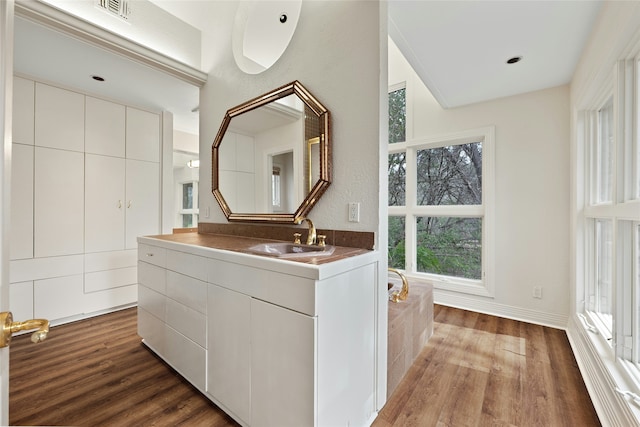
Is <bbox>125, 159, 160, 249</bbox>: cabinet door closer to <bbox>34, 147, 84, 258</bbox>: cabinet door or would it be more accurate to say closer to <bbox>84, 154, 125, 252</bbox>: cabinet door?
<bbox>84, 154, 125, 252</bbox>: cabinet door

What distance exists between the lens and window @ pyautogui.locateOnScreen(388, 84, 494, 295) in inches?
124

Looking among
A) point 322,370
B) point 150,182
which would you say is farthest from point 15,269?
point 322,370

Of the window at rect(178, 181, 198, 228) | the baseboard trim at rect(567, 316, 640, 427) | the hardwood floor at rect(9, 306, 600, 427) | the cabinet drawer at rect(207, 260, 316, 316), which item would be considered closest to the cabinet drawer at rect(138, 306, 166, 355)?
the hardwood floor at rect(9, 306, 600, 427)

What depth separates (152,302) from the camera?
6.91 feet

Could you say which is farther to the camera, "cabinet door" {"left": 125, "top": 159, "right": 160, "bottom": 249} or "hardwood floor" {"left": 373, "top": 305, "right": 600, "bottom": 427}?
"cabinet door" {"left": 125, "top": 159, "right": 160, "bottom": 249}

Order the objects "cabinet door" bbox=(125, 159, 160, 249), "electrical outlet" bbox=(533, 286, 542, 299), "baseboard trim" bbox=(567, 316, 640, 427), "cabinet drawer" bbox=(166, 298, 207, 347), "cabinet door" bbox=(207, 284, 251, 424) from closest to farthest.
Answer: "baseboard trim" bbox=(567, 316, 640, 427)
"cabinet door" bbox=(207, 284, 251, 424)
"cabinet drawer" bbox=(166, 298, 207, 347)
"electrical outlet" bbox=(533, 286, 542, 299)
"cabinet door" bbox=(125, 159, 160, 249)

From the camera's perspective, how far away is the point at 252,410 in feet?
4.50

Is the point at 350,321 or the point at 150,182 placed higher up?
the point at 150,182

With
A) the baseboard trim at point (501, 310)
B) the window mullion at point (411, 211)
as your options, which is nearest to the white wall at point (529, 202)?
the baseboard trim at point (501, 310)

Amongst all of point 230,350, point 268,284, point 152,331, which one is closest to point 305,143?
point 268,284

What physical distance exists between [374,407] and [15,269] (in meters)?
3.25

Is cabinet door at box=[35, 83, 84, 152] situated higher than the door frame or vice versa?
cabinet door at box=[35, 83, 84, 152]

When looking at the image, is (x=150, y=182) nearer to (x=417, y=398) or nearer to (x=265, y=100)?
(x=265, y=100)

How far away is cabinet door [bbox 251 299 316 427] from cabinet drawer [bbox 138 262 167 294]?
3.30ft
